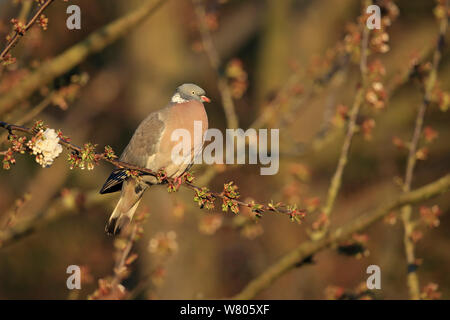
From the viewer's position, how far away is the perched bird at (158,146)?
14.0 feet

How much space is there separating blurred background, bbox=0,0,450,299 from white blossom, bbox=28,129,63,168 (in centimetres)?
221

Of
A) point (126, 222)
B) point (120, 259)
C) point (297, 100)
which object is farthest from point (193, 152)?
point (297, 100)

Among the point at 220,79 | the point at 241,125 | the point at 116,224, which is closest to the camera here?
the point at 116,224

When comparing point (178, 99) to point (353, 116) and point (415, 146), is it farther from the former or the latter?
point (415, 146)

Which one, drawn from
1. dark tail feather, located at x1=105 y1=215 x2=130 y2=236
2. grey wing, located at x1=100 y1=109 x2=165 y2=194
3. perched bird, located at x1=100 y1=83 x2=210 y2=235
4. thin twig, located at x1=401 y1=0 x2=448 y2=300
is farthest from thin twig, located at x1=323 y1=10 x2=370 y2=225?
dark tail feather, located at x1=105 y1=215 x2=130 y2=236

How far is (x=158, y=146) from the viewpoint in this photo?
4.43 meters

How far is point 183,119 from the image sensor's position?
14.1 feet

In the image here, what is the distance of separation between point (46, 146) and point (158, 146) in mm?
1878

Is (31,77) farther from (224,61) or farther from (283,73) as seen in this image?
(224,61)

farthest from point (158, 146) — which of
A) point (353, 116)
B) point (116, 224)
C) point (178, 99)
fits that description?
point (353, 116)

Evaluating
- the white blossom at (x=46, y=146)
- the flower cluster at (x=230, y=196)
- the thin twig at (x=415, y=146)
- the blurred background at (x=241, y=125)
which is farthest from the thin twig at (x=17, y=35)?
the thin twig at (x=415, y=146)

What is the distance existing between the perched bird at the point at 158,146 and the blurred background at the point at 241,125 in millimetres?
585

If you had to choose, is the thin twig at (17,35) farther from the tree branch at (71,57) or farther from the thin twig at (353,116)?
the thin twig at (353,116)

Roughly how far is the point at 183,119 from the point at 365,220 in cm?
165
